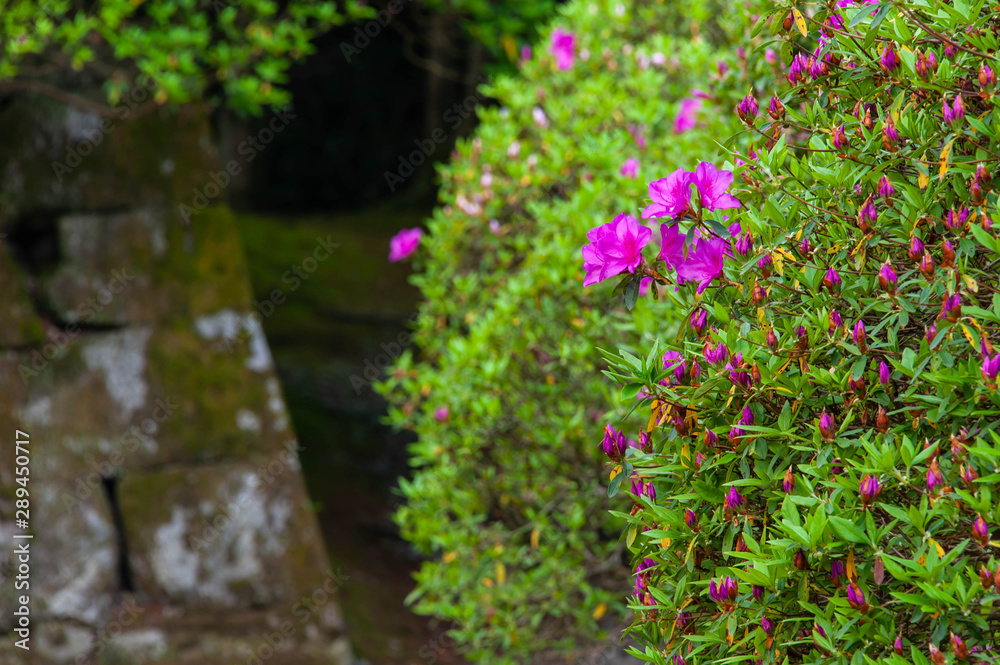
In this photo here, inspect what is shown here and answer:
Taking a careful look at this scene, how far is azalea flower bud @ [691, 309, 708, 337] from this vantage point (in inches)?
60.8

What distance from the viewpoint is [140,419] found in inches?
175

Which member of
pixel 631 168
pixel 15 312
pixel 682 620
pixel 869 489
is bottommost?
pixel 15 312

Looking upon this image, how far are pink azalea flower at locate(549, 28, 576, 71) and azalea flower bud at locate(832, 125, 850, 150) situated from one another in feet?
9.72

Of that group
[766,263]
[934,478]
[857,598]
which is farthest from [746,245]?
[857,598]

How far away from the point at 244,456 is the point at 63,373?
3.06 feet

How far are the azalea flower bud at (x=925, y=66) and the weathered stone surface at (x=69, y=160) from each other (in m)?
3.94

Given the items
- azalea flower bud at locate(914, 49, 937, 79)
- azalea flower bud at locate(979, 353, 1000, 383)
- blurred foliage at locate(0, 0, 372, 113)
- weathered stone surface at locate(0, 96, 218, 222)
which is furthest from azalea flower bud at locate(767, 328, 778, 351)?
weathered stone surface at locate(0, 96, 218, 222)

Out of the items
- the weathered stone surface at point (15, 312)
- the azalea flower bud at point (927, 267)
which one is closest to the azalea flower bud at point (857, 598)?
the azalea flower bud at point (927, 267)

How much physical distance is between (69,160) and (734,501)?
4.05 m

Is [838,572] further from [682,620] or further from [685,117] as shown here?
[685,117]

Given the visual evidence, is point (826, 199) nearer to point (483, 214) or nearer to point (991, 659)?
point (991, 659)

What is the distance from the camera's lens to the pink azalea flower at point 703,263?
4.96ft

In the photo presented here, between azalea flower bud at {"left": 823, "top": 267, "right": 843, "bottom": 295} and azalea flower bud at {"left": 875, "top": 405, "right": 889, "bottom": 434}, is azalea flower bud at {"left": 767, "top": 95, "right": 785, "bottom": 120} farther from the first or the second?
azalea flower bud at {"left": 875, "top": 405, "right": 889, "bottom": 434}

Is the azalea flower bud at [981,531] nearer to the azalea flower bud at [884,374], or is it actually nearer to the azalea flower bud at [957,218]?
the azalea flower bud at [884,374]
